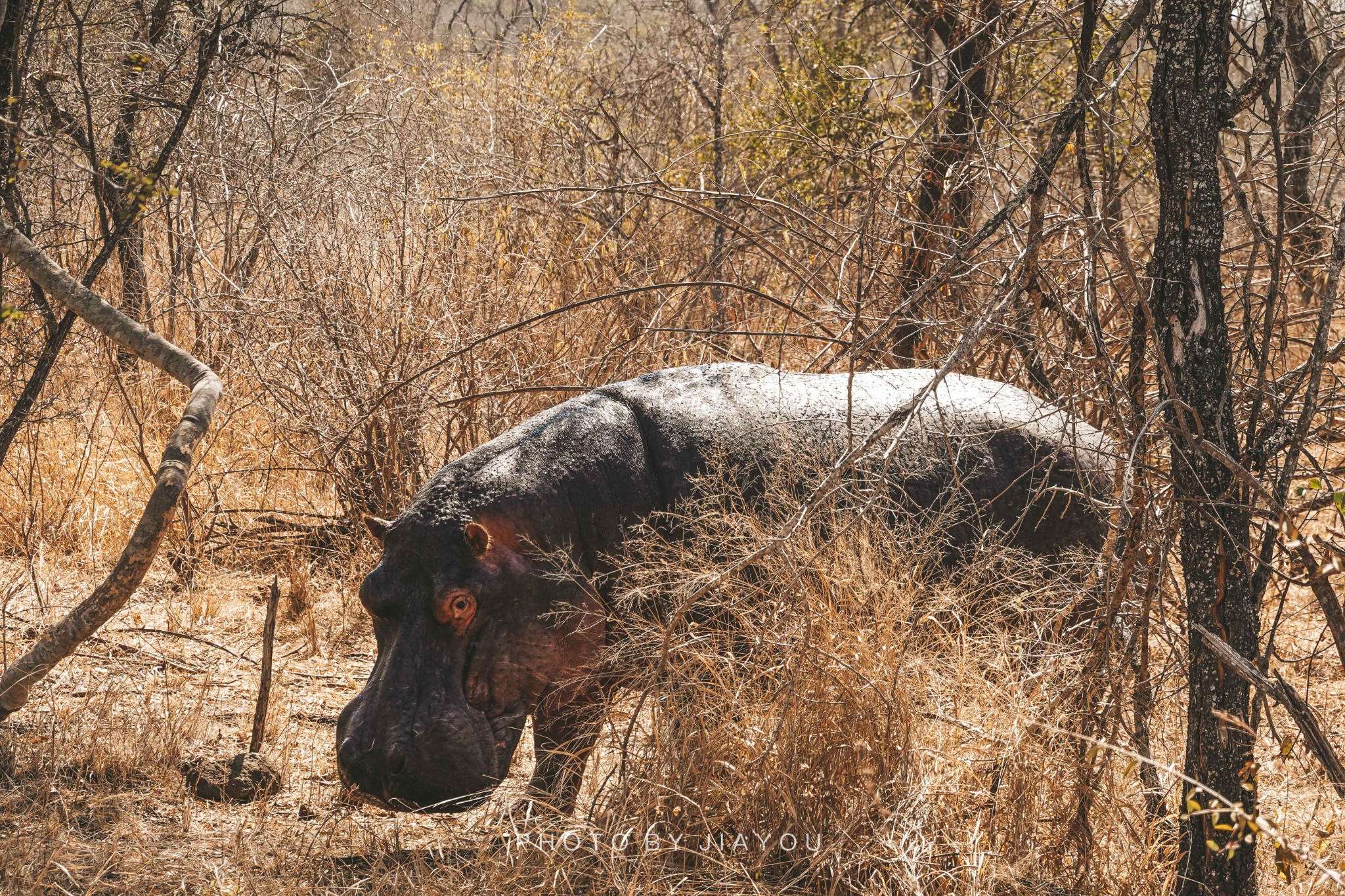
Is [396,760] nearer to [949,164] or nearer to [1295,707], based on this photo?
[1295,707]

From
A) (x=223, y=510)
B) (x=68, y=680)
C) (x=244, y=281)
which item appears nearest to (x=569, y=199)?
(x=244, y=281)

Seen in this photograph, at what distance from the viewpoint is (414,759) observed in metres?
3.37

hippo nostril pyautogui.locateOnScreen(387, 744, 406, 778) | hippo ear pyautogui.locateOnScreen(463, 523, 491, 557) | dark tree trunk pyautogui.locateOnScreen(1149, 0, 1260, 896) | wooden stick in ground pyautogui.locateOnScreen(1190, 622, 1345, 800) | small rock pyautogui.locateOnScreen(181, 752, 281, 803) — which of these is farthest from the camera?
small rock pyautogui.locateOnScreen(181, 752, 281, 803)

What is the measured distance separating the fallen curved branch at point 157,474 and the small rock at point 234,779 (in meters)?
0.73

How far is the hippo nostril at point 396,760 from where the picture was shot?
3357 millimetres

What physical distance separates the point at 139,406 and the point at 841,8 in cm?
620

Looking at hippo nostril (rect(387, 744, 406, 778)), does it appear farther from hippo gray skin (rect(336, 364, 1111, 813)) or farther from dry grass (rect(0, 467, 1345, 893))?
dry grass (rect(0, 467, 1345, 893))

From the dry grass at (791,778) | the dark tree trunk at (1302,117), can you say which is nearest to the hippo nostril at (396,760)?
the dry grass at (791,778)

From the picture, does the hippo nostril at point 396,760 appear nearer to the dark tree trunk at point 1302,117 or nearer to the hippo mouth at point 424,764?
the hippo mouth at point 424,764

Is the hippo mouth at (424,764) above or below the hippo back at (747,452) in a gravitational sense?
below

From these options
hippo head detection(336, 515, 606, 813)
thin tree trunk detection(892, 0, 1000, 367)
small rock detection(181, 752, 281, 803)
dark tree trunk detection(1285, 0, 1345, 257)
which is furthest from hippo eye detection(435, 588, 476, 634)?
dark tree trunk detection(1285, 0, 1345, 257)

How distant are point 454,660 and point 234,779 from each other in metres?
1.11

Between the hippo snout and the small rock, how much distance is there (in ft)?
2.54

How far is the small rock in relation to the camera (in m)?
4.03
